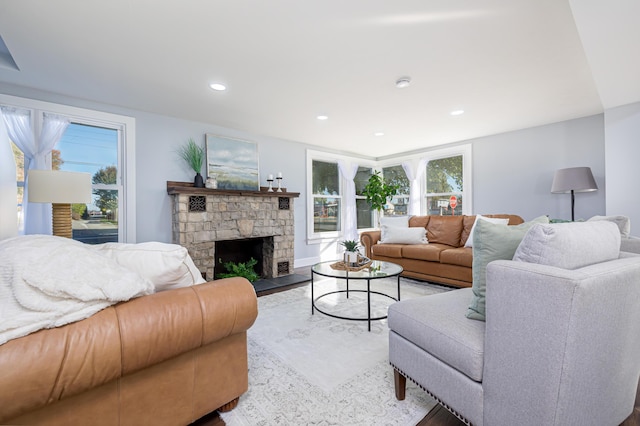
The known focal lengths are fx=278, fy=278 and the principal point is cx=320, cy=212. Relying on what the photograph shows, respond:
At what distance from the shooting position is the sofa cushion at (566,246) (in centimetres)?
103

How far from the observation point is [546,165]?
417 cm

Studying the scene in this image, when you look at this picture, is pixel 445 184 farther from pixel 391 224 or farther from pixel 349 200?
pixel 349 200

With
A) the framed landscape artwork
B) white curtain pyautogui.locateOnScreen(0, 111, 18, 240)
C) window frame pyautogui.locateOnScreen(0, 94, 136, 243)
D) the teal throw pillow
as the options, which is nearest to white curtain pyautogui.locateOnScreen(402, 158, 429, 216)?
the framed landscape artwork

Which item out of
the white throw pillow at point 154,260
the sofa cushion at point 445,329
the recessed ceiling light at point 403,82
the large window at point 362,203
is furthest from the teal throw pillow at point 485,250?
the large window at point 362,203

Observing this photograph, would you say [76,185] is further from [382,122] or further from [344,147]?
[344,147]

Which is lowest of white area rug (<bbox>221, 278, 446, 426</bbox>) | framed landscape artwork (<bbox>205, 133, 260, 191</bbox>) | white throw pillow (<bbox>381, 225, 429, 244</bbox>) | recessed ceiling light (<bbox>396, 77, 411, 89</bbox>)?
white area rug (<bbox>221, 278, 446, 426</bbox>)

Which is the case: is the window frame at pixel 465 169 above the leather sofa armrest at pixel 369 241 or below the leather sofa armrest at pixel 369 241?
above

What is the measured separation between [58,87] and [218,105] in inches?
61.3

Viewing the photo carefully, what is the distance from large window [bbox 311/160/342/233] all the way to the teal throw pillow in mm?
4176

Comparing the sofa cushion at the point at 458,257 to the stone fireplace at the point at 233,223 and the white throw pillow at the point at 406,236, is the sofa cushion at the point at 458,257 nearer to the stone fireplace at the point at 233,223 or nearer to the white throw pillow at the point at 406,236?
the white throw pillow at the point at 406,236

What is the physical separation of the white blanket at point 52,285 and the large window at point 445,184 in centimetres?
524

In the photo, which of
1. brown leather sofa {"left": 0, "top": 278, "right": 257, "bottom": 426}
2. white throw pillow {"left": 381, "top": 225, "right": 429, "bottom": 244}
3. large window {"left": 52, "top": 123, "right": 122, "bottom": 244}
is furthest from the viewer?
white throw pillow {"left": 381, "top": 225, "right": 429, "bottom": 244}

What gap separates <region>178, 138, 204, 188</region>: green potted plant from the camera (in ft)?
12.6

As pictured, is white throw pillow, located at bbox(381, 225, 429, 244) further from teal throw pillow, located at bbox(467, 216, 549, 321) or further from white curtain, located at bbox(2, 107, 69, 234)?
white curtain, located at bbox(2, 107, 69, 234)
